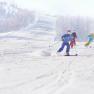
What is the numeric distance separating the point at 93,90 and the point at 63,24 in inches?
3823

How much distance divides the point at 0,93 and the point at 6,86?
0.85 metres

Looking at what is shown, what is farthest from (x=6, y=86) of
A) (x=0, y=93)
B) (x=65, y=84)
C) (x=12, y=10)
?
(x=12, y=10)

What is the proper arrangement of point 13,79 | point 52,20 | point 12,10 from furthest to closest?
point 12,10, point 52,20, point 13,79

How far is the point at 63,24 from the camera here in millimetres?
104688

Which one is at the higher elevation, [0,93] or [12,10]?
[12,10]

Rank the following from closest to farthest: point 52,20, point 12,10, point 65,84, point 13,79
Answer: point 65,84
point 13,79
point 52,20
point 12,10

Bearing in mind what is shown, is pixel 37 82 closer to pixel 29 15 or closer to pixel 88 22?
pixel 88 22

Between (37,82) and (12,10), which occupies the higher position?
(12,10)

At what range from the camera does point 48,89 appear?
7.89 m

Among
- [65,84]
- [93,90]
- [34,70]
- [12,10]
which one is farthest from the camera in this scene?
[12,10]

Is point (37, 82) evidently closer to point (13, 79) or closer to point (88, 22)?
point (13, 79)

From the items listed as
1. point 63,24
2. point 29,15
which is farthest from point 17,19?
point 63,24

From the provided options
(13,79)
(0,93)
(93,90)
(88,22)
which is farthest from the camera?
(88,22)

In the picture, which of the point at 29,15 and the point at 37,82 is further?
the point at 29,15
